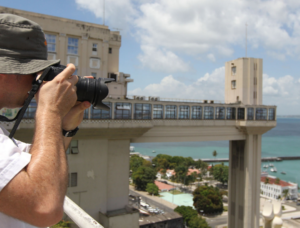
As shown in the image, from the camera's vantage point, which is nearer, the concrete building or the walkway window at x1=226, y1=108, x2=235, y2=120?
the concrete building

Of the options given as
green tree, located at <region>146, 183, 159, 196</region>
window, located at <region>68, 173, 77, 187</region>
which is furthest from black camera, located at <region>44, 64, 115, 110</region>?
green tree, located at <region>146, 183, 159, 196</region>

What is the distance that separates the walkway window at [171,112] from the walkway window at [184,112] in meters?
0.46

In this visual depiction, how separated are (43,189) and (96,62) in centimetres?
1781

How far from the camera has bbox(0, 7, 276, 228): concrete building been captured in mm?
15797

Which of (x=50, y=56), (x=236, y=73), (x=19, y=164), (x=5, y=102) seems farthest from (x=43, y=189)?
(x=236, y=73)

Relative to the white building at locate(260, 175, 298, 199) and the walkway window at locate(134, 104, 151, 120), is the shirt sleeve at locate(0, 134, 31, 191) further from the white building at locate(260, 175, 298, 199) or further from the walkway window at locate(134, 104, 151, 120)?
the white building at locate(260, 175, 298, 199)

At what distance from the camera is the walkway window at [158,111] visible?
18281 mm

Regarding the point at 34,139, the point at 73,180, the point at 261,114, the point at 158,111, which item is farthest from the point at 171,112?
the point at 34,139

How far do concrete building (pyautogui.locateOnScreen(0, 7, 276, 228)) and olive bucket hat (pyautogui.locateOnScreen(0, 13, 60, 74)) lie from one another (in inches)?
500

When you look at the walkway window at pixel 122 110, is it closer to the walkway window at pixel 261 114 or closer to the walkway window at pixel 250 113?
the walkway window at pixel 250 113

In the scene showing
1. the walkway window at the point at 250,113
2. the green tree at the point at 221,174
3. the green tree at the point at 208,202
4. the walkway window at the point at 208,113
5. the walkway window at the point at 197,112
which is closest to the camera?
the walkway window at the point at 197,112

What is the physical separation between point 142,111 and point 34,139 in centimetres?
1602

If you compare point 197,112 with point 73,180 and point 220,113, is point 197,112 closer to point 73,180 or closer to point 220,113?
point 220,113

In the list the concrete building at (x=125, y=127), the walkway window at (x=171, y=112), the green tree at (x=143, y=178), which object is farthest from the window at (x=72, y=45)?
the green tree at (x=143, y=178)
